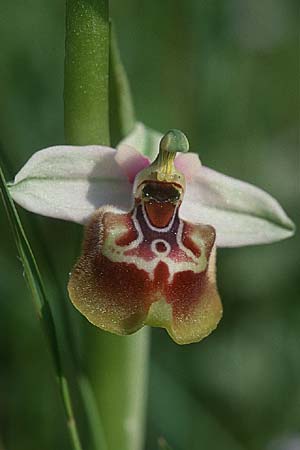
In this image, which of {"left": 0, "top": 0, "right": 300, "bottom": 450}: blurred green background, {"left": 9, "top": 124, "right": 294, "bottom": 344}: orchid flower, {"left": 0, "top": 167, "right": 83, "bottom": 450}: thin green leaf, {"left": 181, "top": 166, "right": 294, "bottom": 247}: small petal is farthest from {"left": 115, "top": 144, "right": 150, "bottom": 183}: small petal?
{"left": 0, "top": 0, "right": 300, "bottom": 450}: blurred green background

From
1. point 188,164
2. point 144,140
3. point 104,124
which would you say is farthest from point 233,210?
point 104,124

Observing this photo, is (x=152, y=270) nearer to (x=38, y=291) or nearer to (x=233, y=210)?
(x=38, y=291)

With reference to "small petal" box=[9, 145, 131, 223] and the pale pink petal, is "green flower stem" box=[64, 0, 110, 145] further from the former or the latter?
the pale pink petal

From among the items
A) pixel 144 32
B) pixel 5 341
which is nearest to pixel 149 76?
pixel 144 32

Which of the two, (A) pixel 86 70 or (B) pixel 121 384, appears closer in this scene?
(A) pixel 86 70

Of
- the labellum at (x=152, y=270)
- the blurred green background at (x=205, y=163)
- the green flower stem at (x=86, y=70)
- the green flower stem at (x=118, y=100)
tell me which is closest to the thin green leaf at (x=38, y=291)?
the labellum at (x=152, y=270)

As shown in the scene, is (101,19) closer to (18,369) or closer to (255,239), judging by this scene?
(255,239)

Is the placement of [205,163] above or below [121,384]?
below
